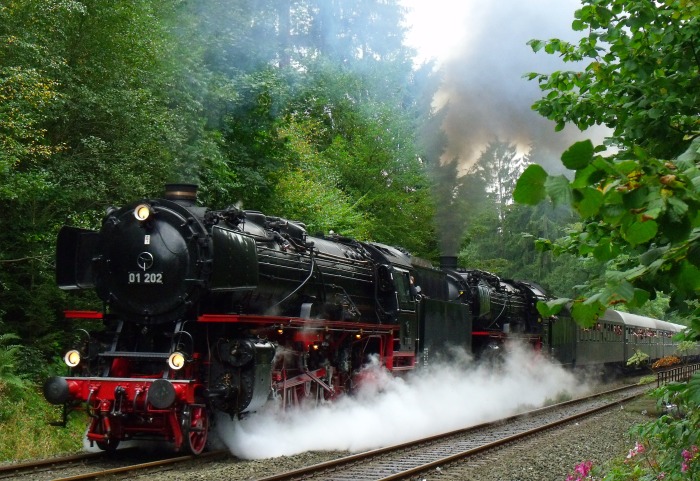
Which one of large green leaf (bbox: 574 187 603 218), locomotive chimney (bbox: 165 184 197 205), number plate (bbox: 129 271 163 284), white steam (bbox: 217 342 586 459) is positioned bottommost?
white steam (bbox: 217 342 586 459)

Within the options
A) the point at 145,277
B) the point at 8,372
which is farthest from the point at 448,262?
the point at 145,277

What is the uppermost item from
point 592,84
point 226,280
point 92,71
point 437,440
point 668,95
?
point 92,71

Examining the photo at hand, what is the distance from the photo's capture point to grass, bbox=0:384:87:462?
12.1 metres

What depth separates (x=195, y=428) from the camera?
10516mm

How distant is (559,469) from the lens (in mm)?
11094

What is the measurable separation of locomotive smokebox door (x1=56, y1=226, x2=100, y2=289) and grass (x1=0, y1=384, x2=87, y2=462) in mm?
2214

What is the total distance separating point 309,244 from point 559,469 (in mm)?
5209

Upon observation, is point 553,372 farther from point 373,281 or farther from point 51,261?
point 51,261

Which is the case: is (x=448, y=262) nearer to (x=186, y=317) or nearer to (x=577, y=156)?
(x=186, y=317)

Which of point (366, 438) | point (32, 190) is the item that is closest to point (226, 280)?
point (366, 438)

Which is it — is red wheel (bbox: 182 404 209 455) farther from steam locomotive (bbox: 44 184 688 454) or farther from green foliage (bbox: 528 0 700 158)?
green foliage (bbox: 528 0 700 158)

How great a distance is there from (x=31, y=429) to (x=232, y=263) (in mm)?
5359

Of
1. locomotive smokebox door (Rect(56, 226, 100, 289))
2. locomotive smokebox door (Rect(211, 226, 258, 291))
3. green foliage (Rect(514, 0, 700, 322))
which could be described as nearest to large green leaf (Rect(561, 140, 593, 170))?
green foliage (Rect(514, 0, 700, 322))

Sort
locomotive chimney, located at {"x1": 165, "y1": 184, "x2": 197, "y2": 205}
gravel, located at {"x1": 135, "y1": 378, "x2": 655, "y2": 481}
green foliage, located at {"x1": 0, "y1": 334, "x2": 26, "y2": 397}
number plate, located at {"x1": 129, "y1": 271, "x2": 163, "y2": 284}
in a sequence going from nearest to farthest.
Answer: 1. gravel, located at {"x1": 135, "y1": 378, "x2": 655, "y2": 481}
2. number plate, located at {"x1": 129, "y1": 271, "x2": 163, "y2": 284}
3. locomotive chimney, located at {"x1": 165, "y1": 184, "x2": 197, "y2": 205}
4. green foliage, located at {"x1": 0, "y1": 334, "x2": 26, "y2": 397}
